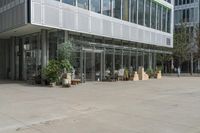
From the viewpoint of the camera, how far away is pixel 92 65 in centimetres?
2780

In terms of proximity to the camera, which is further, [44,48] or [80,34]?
[80,34]

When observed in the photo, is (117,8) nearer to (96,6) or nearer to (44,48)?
(96,6)

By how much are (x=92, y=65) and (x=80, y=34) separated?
3.28 metres

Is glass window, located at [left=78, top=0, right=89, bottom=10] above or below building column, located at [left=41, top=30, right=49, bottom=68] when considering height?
above

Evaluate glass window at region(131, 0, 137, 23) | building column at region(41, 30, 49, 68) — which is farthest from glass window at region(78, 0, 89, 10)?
glass window at region(131, 0, 137, 23)

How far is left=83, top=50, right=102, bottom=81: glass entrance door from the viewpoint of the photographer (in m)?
A: 27.0

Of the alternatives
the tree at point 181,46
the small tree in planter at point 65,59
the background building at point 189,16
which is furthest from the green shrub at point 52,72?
the background building at point 189,16

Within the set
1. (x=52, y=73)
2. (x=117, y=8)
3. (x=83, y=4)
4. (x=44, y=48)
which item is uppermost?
(x=117, y=8)

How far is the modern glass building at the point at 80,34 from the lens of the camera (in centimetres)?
2286

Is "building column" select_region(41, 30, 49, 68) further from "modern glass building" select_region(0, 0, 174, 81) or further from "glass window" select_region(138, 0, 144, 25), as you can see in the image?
"glass window" select_region(138, 0, 144, 25)

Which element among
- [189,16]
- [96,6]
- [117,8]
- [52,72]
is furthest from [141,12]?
[189,16]

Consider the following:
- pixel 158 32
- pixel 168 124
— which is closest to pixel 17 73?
pixel 158 32

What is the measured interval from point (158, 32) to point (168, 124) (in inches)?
1219

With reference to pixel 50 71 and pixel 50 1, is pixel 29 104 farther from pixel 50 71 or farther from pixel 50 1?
pixel 50 1
